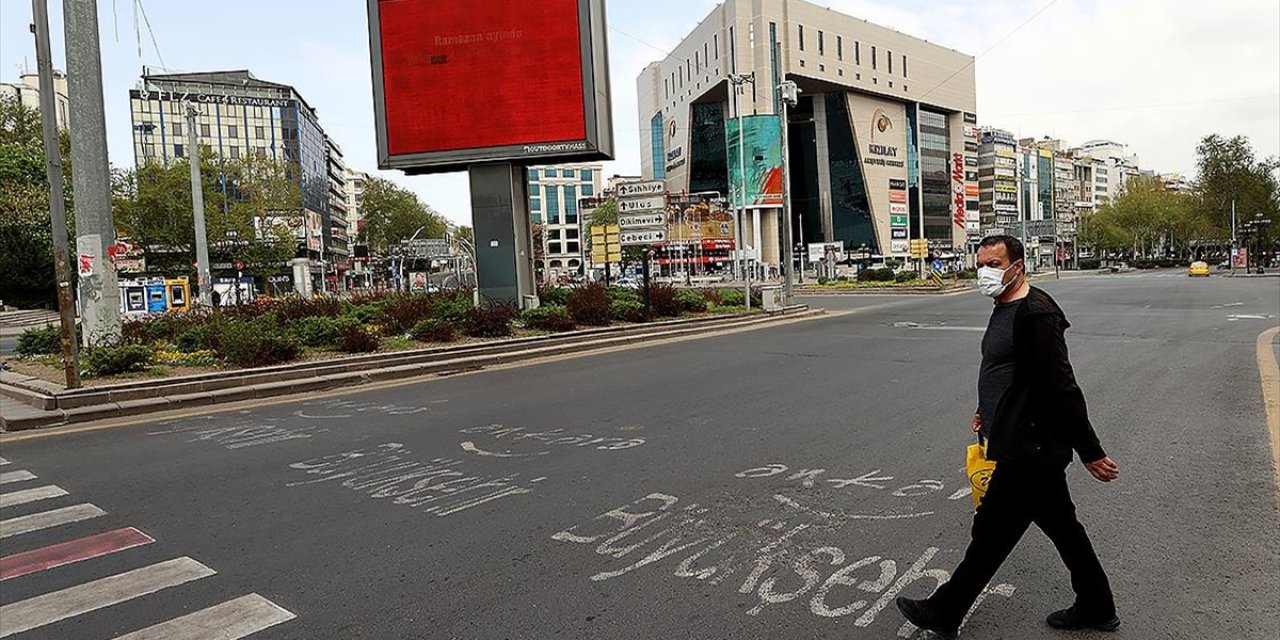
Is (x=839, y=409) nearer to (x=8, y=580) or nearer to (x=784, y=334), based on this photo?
(x=8, y=580)

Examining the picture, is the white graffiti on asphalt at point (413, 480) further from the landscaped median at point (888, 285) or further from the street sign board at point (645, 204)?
the landscaped median at point (888, 285)

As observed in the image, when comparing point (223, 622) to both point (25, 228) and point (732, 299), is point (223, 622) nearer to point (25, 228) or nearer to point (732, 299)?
point (732, 299)

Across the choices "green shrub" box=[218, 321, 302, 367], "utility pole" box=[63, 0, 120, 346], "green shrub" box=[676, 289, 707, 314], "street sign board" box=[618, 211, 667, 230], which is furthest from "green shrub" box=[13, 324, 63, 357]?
"street sign board" box=[618, 211, 667, 230]

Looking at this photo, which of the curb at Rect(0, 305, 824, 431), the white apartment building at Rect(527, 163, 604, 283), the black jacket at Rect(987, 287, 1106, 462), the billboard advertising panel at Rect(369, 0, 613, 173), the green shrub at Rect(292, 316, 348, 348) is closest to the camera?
the black jacket at Rect(987, 287, 1106, 462)

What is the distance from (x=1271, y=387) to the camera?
954 centimetres

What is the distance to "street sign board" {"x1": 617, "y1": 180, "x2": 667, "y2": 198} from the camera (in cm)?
2578

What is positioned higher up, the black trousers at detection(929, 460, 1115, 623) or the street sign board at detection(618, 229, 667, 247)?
the street sign board at detection(618, 229, 667, 247)

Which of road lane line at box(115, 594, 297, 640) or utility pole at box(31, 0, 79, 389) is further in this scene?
utility pole at box(31, 0, 79, 389)

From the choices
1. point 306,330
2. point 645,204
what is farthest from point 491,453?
point 645,204

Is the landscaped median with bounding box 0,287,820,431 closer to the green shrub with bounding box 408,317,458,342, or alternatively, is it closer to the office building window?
the green shrub with bounding box 408,317,458,342

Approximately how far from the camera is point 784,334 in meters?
19.0

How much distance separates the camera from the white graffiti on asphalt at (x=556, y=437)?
24.5ft

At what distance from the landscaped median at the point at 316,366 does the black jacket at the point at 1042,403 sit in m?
10.8

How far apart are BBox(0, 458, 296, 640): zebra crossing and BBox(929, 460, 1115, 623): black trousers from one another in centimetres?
317
